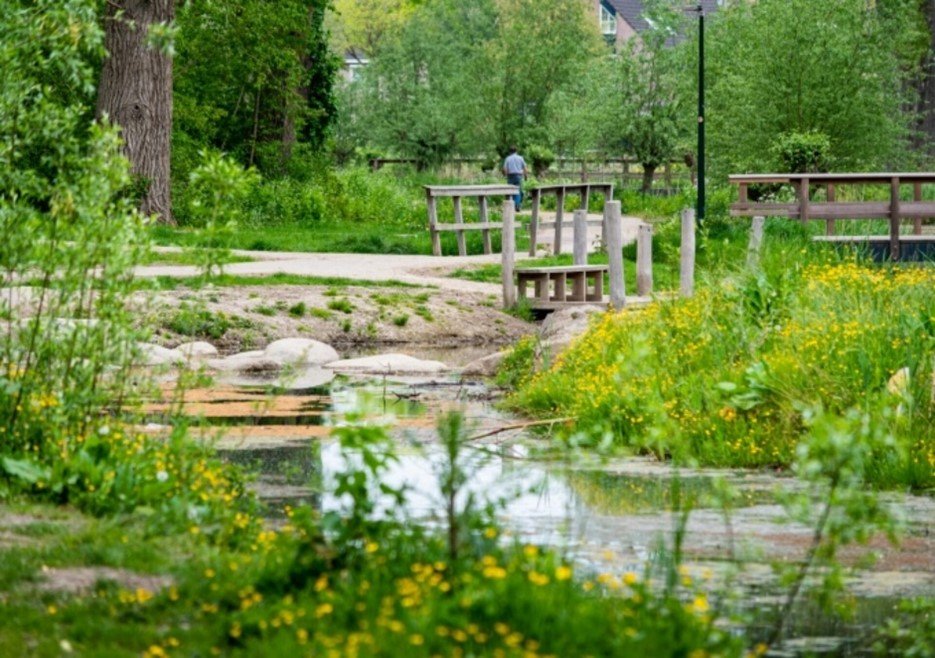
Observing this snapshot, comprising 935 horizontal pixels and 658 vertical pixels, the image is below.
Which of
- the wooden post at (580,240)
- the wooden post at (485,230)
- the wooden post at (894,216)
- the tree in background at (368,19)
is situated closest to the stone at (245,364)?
the wooden post at (580,240)

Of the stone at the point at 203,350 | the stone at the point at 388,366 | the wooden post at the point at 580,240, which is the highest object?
the wooden post at the point at 580,240

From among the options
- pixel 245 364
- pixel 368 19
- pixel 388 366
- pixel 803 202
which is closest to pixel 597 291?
pixel 803 202

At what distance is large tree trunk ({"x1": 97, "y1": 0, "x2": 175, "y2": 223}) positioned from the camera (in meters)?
29.5

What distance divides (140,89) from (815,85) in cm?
1401

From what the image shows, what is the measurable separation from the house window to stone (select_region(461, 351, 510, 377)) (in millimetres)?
76994

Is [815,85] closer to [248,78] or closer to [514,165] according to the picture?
[514,165]

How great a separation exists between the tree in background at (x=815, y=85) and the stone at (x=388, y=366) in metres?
17.7

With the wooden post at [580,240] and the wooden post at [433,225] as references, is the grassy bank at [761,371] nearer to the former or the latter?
the wooden post at [580,240]

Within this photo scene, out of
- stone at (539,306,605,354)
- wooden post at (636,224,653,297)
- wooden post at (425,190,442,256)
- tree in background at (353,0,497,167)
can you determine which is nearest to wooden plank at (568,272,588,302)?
wooden post at (636,224,653,297)

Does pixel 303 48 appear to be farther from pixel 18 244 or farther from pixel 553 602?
pixel 553 602

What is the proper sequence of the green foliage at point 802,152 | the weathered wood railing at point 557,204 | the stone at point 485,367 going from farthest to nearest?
the green foliage at point 802,152 → the weathered wood railing at point 557,204 → the stone at point 485,367

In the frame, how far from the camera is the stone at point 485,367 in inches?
733

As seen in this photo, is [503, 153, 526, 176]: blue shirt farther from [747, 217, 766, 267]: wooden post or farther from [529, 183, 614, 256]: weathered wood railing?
[747, 217, 766, 267]: wooden post

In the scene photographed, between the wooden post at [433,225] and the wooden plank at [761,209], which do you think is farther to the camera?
the wooden post at [433,225]
